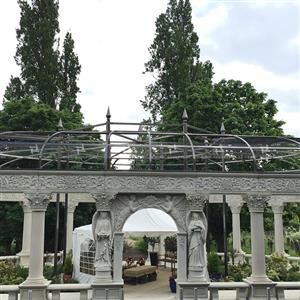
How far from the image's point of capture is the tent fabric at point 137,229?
16400 mm

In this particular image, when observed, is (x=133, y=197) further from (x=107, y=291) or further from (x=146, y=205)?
(x=107, y=291)

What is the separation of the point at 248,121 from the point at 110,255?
55.5 feet

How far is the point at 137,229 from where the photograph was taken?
53.7 ft

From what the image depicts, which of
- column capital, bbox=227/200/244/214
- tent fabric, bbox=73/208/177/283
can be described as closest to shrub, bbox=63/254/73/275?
tent fabric, bbox=73/208/177/283

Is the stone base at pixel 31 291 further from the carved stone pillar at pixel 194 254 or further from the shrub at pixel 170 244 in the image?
the shrub at pixel 170 244

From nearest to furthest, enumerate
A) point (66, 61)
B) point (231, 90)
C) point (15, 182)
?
point (15, 182)
point (231, 90)
point (66, 61)

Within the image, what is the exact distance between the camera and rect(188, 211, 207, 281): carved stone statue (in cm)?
1285

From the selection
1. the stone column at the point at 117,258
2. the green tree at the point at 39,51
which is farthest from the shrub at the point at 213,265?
the green tree at the point at 39,51

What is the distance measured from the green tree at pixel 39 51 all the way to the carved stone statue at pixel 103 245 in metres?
20.5

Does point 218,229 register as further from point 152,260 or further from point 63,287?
point 63,287

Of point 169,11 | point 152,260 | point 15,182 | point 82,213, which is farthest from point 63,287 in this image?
point 169,11

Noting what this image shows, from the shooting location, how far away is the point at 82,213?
27.7 metres

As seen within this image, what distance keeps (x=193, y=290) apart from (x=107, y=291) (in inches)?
111

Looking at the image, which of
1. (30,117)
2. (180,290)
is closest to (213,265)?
(180,290)
